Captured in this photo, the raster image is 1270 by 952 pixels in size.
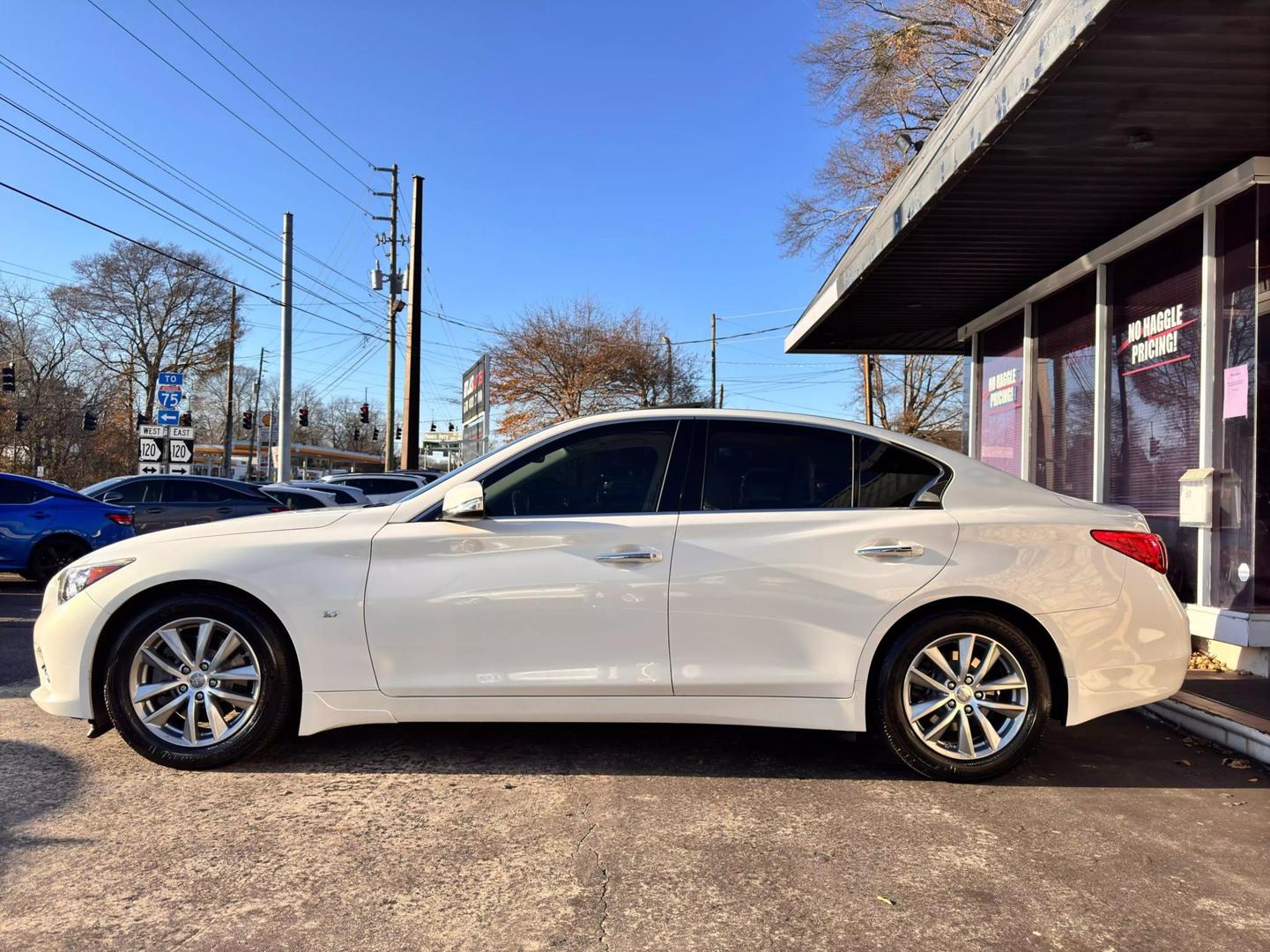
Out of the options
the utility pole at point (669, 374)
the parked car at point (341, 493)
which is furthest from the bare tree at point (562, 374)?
the parked car at point (341, 493)

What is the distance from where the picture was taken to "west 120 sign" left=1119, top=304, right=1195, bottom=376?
7.45 metres

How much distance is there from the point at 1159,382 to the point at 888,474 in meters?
4.97

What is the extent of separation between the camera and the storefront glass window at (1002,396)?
11109 mm

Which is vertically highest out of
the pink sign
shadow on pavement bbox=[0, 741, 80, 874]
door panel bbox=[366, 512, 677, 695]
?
the pink sign

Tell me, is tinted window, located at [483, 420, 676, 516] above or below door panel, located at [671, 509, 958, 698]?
above

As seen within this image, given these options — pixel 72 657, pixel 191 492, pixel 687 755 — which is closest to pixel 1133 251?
pixel 687 755

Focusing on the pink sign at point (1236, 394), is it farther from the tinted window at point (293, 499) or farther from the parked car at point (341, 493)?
the tinted window at point (293, 499)

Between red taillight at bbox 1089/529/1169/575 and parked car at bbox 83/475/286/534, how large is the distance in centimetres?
1120

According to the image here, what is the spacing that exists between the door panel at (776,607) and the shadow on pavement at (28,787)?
254cm

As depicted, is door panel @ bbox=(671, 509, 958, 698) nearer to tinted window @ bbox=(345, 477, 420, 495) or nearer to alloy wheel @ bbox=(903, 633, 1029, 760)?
alloy wheel @ bbox=(903, 633, 1029, 760)

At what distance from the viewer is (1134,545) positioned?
4.04 metres

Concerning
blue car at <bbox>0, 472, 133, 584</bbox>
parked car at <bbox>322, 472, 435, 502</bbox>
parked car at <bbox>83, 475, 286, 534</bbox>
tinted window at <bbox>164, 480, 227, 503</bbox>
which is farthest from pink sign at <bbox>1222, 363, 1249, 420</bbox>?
parked car at <bbox>322, 472, 435, 502</bbox>

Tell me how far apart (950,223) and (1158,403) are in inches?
95.1

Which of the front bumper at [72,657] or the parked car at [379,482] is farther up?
the parked car at [379,482]
